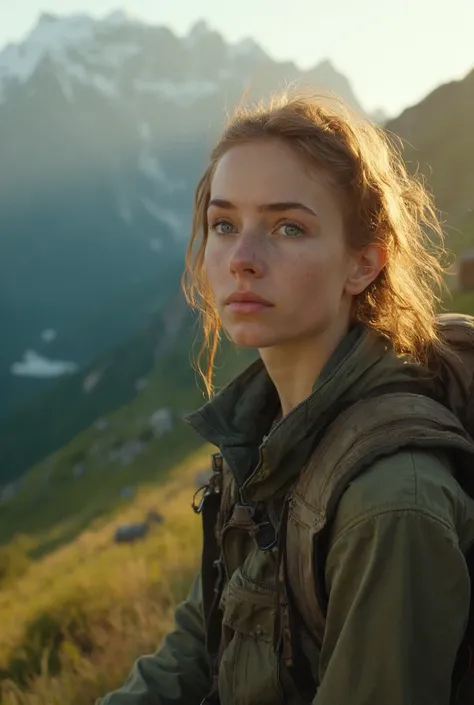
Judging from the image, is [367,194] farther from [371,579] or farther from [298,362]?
[371,579]

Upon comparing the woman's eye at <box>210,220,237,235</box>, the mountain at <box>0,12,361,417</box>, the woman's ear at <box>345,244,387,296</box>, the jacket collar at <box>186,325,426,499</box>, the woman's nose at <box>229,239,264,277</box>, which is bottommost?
the jacket collar at <box>186,325,426,499</box>

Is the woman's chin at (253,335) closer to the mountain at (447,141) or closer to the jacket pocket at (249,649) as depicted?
the jacket pocket at (249,649)

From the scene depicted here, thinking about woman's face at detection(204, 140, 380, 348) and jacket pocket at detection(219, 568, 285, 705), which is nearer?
jacket pocket at detection(219, 568, 285, 705)

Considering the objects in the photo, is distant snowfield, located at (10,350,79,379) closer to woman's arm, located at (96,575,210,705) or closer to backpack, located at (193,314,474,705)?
woman's arm, located at (96,575,210,705)

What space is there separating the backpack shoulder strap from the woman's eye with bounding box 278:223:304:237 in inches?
23.1

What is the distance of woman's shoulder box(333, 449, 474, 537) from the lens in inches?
66.1

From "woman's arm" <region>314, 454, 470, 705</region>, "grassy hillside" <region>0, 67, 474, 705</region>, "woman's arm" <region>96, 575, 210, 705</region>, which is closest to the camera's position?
"woman's arm" <region>314, 454, 470, 705</region>

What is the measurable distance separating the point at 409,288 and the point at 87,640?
13.7 ft

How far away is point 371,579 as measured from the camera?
5.49ft

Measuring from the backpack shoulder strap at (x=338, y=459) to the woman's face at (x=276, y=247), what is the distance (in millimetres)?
412

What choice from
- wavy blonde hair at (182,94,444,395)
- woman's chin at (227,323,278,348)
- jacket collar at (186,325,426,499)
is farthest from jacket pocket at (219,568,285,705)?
wavy blonde hair at (182,94,444,395)

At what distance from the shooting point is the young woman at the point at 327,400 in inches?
65.9

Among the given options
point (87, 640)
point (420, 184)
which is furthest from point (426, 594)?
point (87, 640)

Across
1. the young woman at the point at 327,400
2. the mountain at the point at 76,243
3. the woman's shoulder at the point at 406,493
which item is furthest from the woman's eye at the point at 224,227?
the mountain at the point at 76,243
